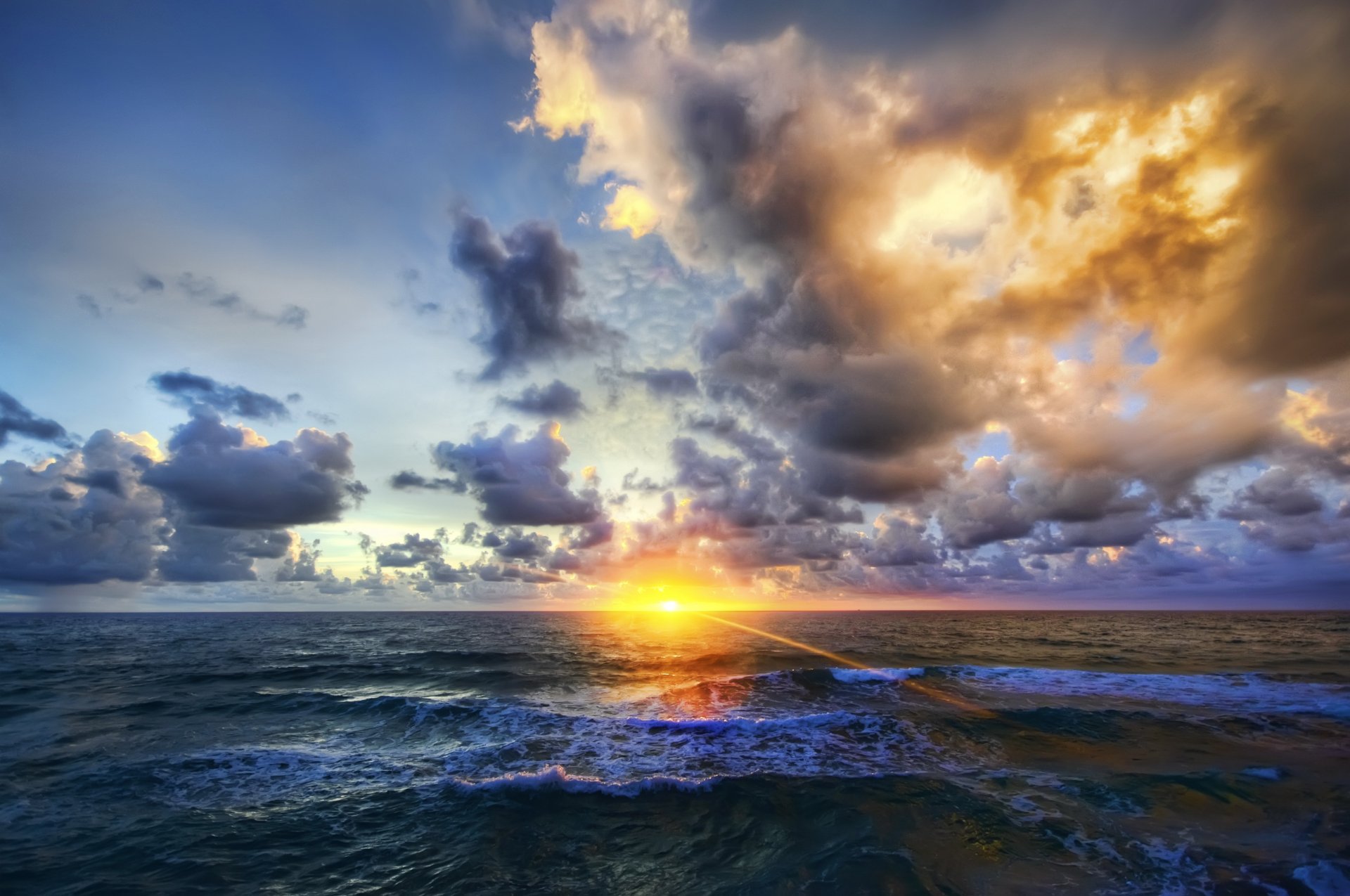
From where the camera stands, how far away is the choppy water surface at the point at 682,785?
408 inches

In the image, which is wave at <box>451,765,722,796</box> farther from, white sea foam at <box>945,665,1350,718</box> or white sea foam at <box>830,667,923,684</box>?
white sea foam at <box>945,665,1350,718</box>

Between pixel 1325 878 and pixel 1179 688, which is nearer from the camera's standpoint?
pixel 1325 878

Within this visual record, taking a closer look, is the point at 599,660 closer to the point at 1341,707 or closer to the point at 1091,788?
the point at 1091,788

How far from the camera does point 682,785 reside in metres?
14.5

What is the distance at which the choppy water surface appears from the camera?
34.0 feet

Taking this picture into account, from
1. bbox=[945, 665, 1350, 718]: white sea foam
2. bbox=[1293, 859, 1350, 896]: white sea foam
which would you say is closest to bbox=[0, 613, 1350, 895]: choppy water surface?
bbox=[1293, 859, 1350, 896]: white sea foam

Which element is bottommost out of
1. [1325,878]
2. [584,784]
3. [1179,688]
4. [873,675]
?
[873,675]

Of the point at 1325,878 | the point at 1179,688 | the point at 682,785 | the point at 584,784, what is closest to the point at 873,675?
the point at 1179,688

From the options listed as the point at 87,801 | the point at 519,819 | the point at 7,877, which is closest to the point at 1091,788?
the point at 519,819

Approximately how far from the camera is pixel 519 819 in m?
Answer: 12.9

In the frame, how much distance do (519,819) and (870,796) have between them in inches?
349

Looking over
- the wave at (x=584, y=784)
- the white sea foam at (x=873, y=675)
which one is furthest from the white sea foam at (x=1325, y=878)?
the white sea foam at (x=873, y=675)

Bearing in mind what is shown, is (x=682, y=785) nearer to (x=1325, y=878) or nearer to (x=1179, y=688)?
(x=1325, y=878)

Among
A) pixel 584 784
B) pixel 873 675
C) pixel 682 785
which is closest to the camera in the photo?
pixel 682 785
